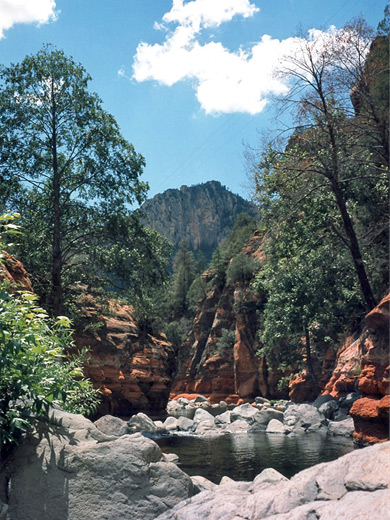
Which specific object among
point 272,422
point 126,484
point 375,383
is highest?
point 375,383

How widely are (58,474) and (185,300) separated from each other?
229 ft

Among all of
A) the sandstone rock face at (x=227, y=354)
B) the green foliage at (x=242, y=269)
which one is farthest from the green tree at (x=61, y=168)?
the green foliage at (x=242, y=269)

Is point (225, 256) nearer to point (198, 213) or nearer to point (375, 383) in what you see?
point (375, 383)

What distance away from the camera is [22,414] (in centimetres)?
615

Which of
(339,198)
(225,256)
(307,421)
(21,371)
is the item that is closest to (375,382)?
(339,198)

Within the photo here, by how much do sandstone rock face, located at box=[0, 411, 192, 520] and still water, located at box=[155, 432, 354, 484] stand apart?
14.8 ft

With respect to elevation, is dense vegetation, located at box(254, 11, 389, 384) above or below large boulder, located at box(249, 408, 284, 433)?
above

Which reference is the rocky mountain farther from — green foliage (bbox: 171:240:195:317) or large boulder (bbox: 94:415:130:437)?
large boulder (bbox: 94:415:130:437)

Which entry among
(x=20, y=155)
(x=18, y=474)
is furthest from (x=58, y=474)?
(x=20, y=155)

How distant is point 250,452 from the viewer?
14.7 meters

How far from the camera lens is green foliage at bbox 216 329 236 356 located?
171ft

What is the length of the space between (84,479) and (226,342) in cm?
4673

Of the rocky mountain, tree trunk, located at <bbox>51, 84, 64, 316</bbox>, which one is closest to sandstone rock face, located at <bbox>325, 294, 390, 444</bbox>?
tree trunk, located at <bbox>51, 84, 64, 316</bbox>

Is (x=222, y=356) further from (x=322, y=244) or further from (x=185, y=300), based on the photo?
(x=322, y=244)
